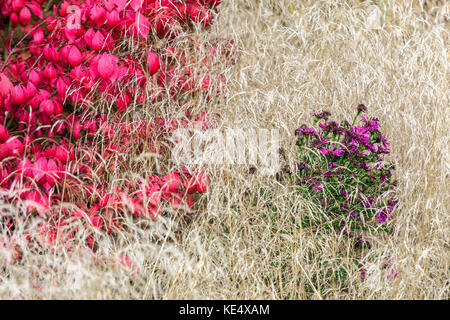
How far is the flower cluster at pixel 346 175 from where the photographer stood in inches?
103

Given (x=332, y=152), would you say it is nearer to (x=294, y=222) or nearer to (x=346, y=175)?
(x=346, y=175)

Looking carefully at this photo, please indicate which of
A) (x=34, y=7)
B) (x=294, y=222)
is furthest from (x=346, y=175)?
(x=34, y=7)

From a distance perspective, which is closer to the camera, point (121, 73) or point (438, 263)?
point (438, 263)

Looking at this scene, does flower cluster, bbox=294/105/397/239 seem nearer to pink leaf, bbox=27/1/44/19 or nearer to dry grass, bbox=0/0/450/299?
dry grass, bbox=0/0/450/299

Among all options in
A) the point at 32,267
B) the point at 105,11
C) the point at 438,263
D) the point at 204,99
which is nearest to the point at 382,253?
the point at 438,263

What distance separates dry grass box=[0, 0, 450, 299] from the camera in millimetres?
2330

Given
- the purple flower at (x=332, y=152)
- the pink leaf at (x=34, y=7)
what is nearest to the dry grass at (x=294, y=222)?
the purple flower at (x=332, y=152)

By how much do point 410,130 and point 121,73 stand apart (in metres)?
1.81

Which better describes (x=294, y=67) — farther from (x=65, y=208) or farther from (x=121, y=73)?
(x=65, y=208)

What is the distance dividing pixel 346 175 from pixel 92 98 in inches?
64.4

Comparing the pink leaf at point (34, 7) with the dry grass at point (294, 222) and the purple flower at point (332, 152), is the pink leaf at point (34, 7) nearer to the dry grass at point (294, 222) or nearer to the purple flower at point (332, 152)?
the dry grass at point (294, 222)

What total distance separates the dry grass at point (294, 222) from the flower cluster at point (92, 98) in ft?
0.58
